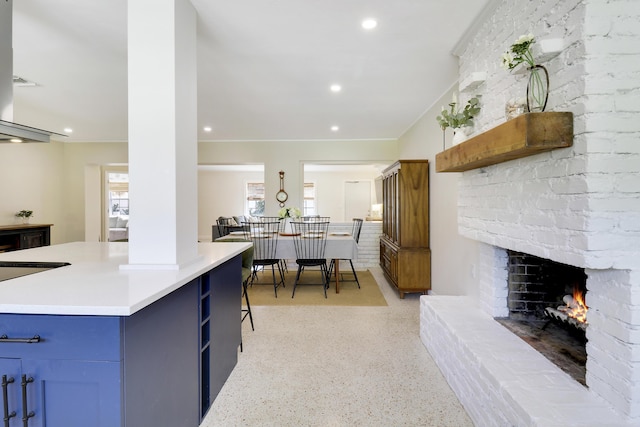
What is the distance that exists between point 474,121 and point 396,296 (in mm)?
2833

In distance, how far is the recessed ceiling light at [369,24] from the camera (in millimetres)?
2312

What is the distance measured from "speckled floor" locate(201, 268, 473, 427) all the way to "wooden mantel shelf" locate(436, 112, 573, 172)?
155 cm

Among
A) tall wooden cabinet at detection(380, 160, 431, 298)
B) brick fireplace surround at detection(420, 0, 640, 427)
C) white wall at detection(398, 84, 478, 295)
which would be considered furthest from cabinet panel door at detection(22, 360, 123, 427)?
tall wooden cabinet at detection(380, 160, 431, 298)

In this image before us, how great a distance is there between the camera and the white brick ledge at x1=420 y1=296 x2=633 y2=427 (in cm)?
135

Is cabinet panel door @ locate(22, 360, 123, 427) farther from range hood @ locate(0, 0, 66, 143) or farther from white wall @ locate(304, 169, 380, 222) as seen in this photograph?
white wall @ locate(304, 169, 380, 222)

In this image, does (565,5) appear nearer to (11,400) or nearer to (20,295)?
(20,295)

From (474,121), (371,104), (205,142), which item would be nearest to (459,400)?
(474,121)

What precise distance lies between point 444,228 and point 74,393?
3.66m

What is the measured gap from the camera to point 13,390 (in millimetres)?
1187

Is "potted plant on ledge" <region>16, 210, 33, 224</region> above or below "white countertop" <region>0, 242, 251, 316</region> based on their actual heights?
above

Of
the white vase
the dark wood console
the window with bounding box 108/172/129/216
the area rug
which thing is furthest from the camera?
the window with bounding box 108/172/129/216

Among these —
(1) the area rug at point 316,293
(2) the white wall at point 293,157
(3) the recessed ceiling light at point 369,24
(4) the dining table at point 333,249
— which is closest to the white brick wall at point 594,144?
(3) the recessed ceiling light at point 369,24

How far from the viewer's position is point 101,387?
46.3 inches

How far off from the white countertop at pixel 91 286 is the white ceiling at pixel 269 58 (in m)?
1.61
